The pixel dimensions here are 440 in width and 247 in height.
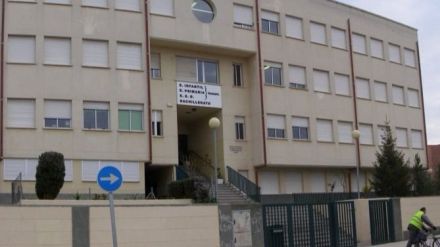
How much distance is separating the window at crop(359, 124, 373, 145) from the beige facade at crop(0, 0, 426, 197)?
0.10m

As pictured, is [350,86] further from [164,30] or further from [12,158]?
[12,158]

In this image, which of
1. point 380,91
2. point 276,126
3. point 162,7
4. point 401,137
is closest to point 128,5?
point 162,7

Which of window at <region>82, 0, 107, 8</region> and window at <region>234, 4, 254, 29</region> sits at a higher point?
window at <region>234, 4, 254, 29</region>

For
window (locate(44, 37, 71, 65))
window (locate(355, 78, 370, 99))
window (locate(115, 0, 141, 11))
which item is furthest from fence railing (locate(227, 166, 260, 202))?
window (locate(355, 78, 370, 99))

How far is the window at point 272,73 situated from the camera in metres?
38.0

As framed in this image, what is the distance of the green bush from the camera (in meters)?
24.2

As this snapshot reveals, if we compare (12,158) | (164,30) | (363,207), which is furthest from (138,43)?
(363,207)

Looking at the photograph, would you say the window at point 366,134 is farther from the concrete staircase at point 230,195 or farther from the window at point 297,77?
the concrete staircase at point 230,195

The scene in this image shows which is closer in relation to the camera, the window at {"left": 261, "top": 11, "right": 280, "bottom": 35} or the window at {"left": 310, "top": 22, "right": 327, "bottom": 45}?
the window at {"left": 261, "top": 11, "right": 280, "bottom": 35}

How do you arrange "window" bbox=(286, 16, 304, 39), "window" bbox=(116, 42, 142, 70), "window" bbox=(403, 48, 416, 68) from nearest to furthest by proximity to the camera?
"window" bbox=(116, 42, 142, 70) → "window" bbox=(286, 16, 304, 39) → "window" bbox=(403, 48, 416, 68)

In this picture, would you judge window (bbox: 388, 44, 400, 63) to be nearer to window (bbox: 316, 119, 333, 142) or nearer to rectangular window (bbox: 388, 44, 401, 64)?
rectangular window (bbox: 388, 44, 401, 64)

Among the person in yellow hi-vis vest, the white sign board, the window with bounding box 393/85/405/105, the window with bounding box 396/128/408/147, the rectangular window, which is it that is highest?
the rectangular window

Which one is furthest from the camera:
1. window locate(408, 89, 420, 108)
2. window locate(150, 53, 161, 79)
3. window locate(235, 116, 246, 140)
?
window locate(408, 89, 420, 108)

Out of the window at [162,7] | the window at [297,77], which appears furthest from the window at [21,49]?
the window at [297,77]
